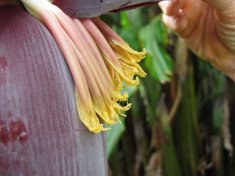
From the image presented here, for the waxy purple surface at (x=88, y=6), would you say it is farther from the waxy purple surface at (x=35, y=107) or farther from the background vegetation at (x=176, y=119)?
the background vegetation at (x=176, y=119)

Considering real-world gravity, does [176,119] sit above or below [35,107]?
below

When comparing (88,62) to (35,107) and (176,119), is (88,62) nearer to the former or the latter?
(35,107)

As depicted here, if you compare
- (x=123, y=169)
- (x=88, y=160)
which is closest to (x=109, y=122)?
(x=88, y=160)

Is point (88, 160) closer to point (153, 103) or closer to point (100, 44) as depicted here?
point (100, 44)

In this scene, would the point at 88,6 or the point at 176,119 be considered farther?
the point at 176,119

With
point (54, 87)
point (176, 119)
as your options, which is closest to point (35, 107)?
point (54, 87)

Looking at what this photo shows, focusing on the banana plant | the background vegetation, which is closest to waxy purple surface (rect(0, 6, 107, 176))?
the banana plant

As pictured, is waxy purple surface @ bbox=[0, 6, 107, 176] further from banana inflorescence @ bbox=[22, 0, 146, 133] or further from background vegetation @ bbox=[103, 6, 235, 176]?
background vegetation @ bbox=[103, 6, 235, 176]
